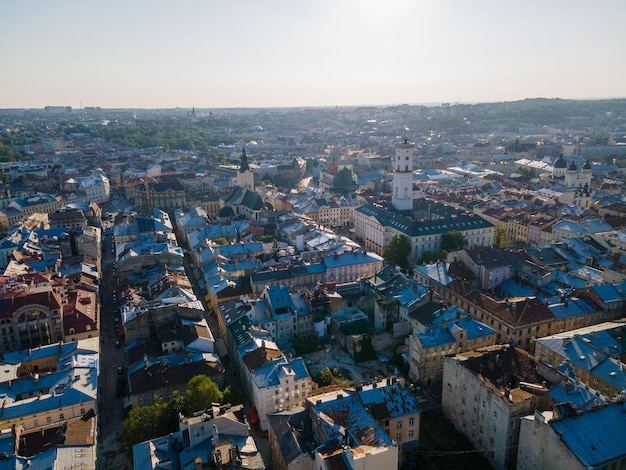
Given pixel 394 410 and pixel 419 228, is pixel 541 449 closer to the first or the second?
pixel 394 410

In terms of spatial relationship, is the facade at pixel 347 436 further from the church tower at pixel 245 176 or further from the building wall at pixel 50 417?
the church tower at pixel 245 176

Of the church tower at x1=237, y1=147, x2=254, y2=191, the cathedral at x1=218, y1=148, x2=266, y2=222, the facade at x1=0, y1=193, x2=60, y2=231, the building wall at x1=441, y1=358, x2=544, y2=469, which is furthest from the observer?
the church tower at x1=237, y1=147, x2=254, y2=191

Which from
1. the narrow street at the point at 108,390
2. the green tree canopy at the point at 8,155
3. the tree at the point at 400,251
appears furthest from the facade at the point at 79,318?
the green tree canopy at the point at 8,155

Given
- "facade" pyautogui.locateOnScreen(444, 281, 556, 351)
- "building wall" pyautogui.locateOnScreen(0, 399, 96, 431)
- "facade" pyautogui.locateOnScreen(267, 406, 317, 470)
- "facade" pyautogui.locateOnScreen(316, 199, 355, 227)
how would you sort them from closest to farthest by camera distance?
"facade" pyautogui.locateOnScreen(267, 406, 317, 470), "building wall" pyautogui.locateOnScreen(0, 399, 96, 431), "facade" pyautogui.locateOnScreen(444, 281, 556, 351), "facade" pyautogui.locateOnScreen(316, 199, 355, 227)

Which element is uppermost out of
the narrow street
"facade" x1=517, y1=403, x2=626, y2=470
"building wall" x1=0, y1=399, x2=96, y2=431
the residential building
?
"facade" x1=517, y1=403, x2=626, y2=470

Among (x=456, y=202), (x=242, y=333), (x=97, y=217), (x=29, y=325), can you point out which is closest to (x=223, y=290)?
(x=242, y=333)

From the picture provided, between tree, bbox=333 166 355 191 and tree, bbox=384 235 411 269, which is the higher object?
tree, bbox=333 166 355 191

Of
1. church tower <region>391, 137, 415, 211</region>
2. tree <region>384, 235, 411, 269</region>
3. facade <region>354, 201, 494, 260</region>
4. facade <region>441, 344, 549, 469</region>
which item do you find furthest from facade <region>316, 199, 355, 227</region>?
facade <region>441, 344, 549, 469</region>

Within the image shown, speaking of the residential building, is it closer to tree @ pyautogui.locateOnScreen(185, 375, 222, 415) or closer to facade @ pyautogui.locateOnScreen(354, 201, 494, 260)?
tree @ pyautogui.locateOnScreen(185, 375, 222, 415)
